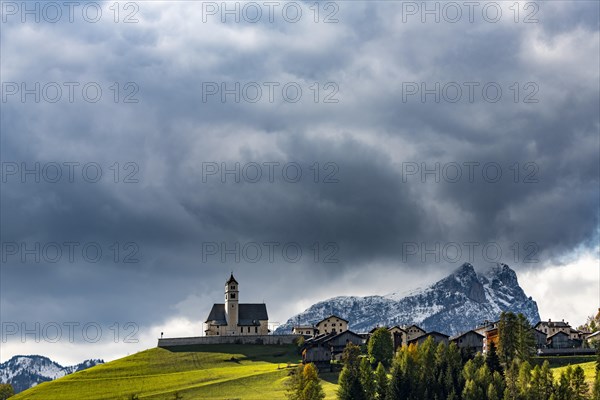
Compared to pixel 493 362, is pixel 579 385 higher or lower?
lower

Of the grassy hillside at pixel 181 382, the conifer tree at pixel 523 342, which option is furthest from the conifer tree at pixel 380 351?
the conifer tree at pixel 523 342

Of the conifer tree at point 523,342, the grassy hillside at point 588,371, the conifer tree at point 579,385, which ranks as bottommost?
the conifer tree at point 579,385

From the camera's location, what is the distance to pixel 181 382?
177 metres

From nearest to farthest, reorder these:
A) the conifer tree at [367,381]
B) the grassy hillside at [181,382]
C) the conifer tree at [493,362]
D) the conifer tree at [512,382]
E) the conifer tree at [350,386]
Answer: the conifer tree at [512,382] < the conifer tree at [350,386] < the conifer tree at [367,381] < the conifer tree at [493,362] < the grassy hillside at [181,382]

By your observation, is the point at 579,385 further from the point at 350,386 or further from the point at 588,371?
the point at 350,386

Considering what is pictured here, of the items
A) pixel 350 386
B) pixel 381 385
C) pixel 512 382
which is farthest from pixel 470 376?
pixel 350 386

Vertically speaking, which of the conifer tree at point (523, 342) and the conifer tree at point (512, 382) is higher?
the conifer tree at point (523, 342)

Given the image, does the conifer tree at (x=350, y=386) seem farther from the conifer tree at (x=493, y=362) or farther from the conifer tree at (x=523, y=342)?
the conifer tree at (x=523, y=342)

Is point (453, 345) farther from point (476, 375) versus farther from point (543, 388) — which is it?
point (543, 388)

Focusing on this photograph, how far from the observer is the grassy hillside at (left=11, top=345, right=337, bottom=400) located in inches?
6457

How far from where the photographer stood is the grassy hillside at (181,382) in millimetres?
164000

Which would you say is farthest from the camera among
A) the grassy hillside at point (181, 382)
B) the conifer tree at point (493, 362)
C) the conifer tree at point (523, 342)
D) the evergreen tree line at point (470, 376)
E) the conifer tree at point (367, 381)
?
the conifer tree at point (523, 342)

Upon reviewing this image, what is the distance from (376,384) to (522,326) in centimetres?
3164

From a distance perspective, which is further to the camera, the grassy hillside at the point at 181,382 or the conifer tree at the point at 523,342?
the conifer tree at the point at 523,342
